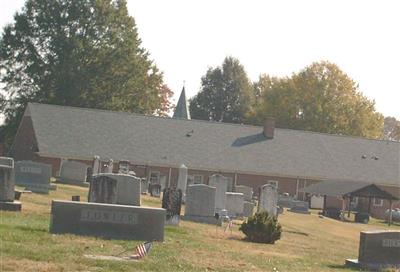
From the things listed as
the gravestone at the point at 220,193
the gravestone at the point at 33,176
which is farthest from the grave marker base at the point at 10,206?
the gravestone at the point at 220,193

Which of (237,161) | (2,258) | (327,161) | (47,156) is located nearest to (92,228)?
(2,258)

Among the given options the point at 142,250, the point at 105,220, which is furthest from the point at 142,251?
the point at 105,220

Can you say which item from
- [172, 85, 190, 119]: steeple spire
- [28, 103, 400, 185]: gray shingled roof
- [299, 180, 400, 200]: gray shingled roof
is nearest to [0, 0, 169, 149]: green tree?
[28, 103, 400, 185]: gray shingled roof

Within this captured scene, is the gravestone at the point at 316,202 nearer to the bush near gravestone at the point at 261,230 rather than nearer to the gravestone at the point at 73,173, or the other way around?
the gravestone at the point at 73,173

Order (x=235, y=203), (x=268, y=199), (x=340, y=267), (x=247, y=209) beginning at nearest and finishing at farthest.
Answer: (x=340, y=267) → (x=268, y=199) → (x=235, y=203) → (x=247, y=209)

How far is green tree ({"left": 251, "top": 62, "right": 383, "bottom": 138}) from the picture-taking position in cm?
8594

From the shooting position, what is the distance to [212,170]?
56.8 m

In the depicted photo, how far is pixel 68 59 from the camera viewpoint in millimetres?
65062

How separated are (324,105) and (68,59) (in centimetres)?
3492

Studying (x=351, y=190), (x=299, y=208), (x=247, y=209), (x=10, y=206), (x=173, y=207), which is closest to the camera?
(x=10, y=206)

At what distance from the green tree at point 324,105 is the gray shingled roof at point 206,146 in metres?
18.9

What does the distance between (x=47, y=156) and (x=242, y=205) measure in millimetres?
24405

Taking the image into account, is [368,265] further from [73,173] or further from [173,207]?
[73,173]

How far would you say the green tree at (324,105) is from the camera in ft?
282
